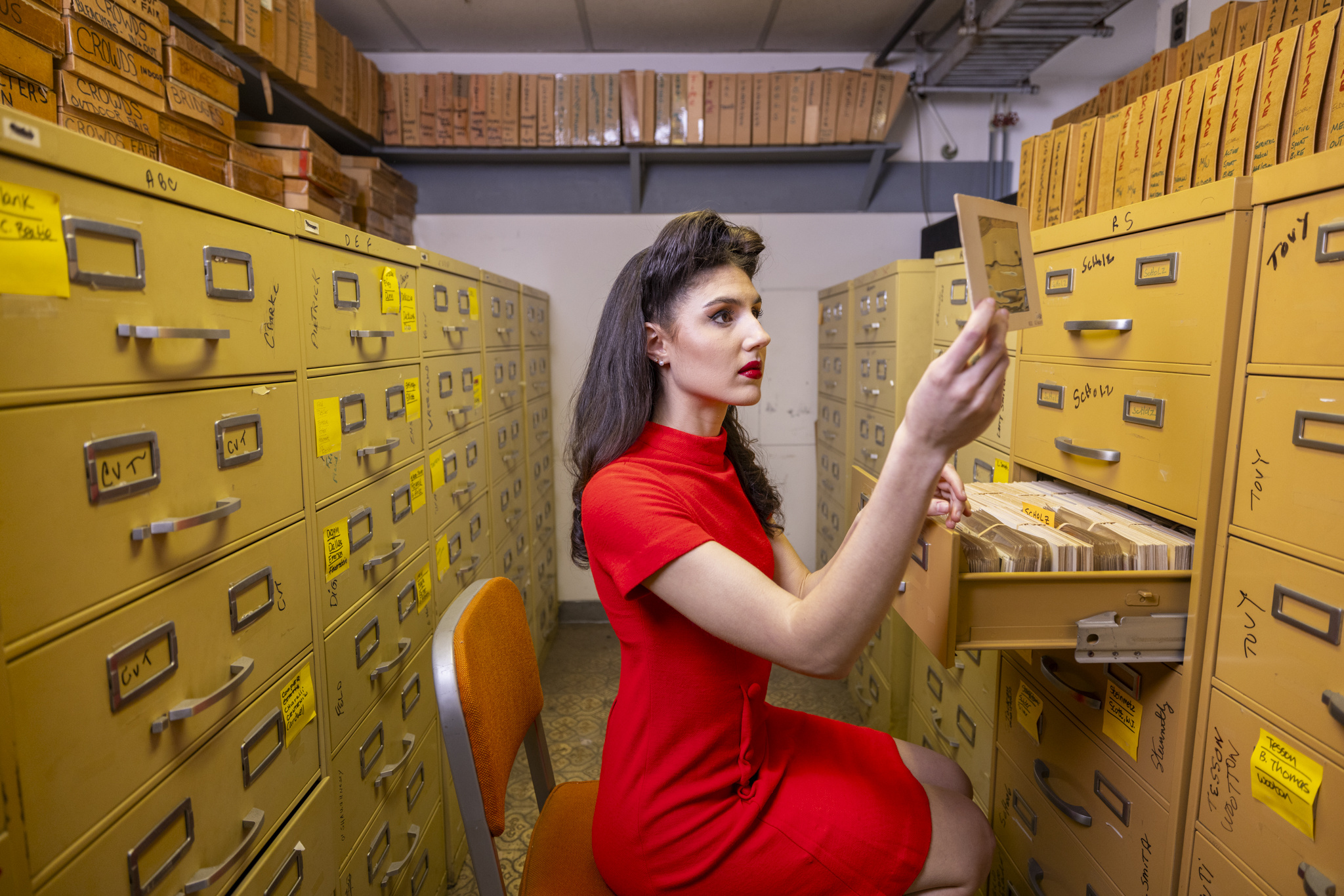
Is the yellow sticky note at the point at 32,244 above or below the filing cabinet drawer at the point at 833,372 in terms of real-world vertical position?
above

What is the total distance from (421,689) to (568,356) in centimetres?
241

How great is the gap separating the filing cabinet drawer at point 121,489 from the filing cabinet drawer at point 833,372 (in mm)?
2696

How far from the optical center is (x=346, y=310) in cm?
146

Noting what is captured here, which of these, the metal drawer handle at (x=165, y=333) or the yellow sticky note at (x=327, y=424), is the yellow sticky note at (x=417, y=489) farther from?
the metal drawer handle at (x=165, y=333)

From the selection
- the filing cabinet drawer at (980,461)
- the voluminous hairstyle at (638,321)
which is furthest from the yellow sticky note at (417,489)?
the filing cabinet drawer at (980,461)

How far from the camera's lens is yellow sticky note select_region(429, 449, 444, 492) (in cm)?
199

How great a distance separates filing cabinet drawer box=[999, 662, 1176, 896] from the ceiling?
320 cm

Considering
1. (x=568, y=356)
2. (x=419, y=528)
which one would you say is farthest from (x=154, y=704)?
(x=568, y=356)

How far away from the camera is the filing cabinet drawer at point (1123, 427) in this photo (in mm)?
1066

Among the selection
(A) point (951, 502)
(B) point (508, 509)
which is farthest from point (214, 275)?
(B) point (508, 509)

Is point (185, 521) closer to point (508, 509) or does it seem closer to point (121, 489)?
point (121, 489)

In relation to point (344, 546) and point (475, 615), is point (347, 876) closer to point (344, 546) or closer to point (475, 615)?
point (344, 546)

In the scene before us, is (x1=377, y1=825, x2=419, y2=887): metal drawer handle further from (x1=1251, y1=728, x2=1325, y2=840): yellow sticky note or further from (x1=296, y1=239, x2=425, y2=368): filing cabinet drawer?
(x1=1251, y1=728, x2=1325, y2=840): yellow sticky note

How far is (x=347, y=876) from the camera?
140 cm
